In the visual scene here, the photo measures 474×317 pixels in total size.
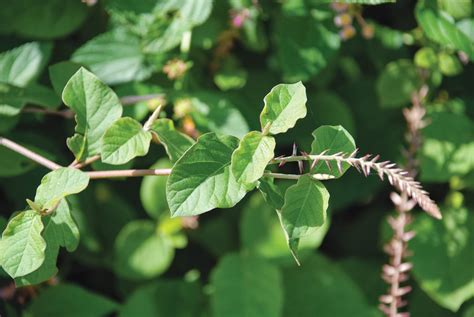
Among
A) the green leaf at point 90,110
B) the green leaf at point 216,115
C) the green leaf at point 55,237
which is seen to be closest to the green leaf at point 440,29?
the green leaf at point 216,115

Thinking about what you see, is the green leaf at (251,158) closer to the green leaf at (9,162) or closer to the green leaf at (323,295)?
the green leaf at (9,162)

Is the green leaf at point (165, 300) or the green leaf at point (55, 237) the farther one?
the green leaf at point (165, 300)

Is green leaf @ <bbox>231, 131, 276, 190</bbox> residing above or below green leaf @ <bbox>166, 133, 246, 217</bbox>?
above

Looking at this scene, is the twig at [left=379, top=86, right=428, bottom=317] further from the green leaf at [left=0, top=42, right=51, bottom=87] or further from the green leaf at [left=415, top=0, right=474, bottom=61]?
the green leaf at [left=0, top=42, right=51, bottom=87]

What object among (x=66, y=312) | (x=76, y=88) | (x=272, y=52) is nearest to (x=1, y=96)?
(x=76, y=88)

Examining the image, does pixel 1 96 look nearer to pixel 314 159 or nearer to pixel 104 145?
pixel 104 145

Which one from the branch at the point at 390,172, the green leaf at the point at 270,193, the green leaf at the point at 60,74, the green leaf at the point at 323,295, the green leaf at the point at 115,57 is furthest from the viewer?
the green leaf at the point at 323,295

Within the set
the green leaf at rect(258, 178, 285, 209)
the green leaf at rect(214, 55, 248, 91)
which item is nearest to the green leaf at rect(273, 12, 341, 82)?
the green leaf at rect(214, 55, 248, 91)
